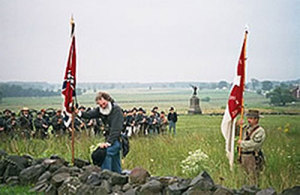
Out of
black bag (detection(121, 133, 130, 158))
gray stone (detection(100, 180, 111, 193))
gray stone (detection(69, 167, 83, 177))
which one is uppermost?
black bag (detection(121, 133, 130, 158))

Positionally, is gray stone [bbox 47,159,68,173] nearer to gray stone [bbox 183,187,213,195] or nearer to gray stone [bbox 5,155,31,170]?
gray stone [bbox 5,155,31,170]

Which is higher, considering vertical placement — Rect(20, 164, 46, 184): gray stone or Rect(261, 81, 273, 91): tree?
Rect(261, 81, 273, 91): tree

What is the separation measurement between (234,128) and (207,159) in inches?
30.4

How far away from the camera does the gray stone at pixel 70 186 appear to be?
715 centimetres

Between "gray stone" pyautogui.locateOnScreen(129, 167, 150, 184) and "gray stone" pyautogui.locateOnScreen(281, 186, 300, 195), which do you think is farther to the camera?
"gray stone" pyautogui.locateOnScreen(129, 167, 150, 184)

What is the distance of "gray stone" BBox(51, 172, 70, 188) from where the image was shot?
24.2 ft

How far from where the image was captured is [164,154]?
7727 mm

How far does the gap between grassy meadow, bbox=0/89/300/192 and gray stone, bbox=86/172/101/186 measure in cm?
87

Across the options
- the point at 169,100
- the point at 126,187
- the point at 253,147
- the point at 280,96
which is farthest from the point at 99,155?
the point at 280,96

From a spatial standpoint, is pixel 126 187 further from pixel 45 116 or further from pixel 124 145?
pixel 45 116

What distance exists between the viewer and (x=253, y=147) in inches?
257

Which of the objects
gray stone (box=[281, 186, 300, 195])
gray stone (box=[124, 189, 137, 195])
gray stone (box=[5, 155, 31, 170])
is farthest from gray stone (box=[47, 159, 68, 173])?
gray stone (box=[281, 186, 300, 195])

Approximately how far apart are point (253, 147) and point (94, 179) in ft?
7.12

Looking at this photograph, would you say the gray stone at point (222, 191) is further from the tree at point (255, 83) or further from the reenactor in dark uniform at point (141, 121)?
the reenactor in dark uniform at point (141, 121)
